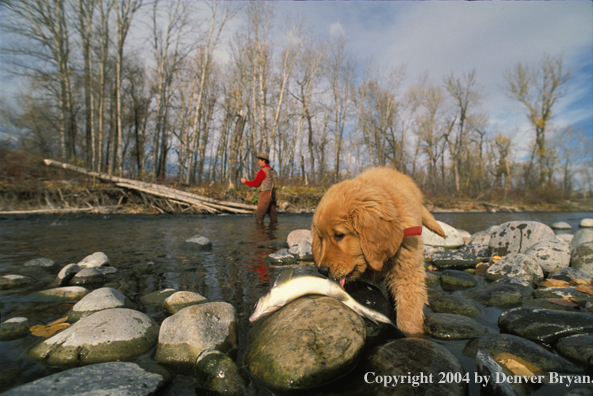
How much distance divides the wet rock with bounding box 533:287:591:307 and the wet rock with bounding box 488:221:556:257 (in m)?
2.65

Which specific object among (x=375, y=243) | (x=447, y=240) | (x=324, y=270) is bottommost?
(x=447, y=240)

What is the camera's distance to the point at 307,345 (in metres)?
2.04

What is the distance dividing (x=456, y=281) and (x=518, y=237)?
319cm

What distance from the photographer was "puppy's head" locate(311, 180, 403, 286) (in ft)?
8.16

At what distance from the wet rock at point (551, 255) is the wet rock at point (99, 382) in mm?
6178

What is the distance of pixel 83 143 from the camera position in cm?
3016

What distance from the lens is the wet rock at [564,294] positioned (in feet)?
11.7

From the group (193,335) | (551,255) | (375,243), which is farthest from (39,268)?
(551,255)

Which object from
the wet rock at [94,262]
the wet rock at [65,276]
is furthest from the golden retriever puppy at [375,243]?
the wet rock at [94,262]

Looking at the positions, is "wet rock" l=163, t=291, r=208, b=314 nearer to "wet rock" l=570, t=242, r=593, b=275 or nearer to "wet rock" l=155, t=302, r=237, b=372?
"wet rock" l=155, t=302, r=237, b=372

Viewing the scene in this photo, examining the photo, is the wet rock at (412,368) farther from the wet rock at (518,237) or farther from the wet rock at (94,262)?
the wet rock at (518,237)

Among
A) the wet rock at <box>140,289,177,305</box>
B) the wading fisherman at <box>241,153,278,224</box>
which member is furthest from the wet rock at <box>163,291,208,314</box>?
the wading fisherman at <box>241,153,278,224</box>

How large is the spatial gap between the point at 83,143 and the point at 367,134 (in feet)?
115

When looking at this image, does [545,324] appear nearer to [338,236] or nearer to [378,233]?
[378,233]
